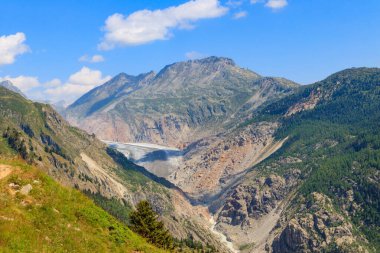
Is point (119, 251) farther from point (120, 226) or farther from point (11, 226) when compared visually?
point (11, 226)

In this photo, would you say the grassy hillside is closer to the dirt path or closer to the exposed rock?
the dirt path

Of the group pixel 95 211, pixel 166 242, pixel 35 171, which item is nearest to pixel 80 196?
pixel 95 211

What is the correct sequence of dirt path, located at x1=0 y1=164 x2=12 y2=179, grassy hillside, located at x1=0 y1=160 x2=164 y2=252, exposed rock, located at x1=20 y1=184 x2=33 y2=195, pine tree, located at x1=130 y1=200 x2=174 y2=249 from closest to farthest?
grassy hillside, located at x1=0 y1=160 x2=164 y2=252, exposed rock, located at x1=20 y1=184 x2=33 y2=195, dirt path, located at x1=0 y1=164 x2=12 y2=179, pine tree, located at x1=130 y1=200 x2=174 y2=249

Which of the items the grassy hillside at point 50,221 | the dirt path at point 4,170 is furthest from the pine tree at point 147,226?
the dirt path at point 4,170

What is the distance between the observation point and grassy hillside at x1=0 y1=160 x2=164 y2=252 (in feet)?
114

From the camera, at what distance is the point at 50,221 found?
37625mm

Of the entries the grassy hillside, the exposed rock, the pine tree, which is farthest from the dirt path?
the pine tree

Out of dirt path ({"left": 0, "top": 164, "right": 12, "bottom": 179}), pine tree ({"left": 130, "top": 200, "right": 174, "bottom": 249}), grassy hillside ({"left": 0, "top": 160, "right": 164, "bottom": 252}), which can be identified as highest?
dirt path ({"left": 0, "top": 164, "right": 12, "bottom": 179})

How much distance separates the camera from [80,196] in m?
42.5

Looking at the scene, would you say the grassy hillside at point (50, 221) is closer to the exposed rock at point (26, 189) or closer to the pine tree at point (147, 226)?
the exposed rock at point (26, 189)

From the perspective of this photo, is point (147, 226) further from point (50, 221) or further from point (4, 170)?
point (50, 221)

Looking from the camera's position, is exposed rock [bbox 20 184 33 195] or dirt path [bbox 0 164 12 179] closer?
exposed rock [bbox 20 184 33 195]

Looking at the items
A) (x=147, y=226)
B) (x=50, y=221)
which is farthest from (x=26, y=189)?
(x=147, y=226)

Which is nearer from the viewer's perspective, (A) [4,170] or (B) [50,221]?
(B) [50,221]
